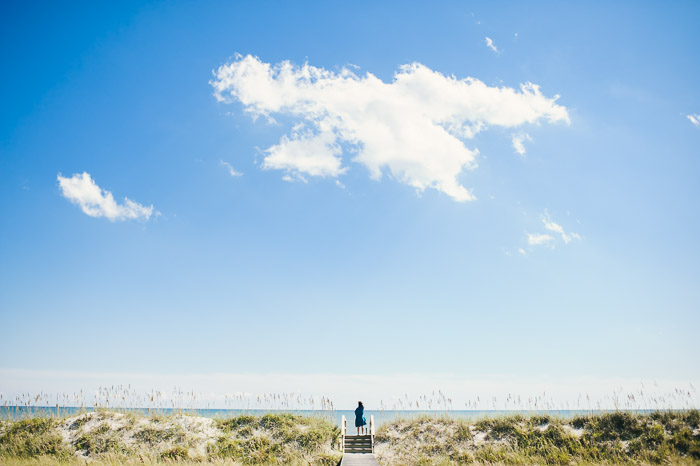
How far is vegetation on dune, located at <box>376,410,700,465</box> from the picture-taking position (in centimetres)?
1915

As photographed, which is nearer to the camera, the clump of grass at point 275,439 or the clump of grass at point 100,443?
the clump of grass at point 275,439

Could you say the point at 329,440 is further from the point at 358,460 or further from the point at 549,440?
the point at 549,440

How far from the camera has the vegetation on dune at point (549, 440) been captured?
1915 cm

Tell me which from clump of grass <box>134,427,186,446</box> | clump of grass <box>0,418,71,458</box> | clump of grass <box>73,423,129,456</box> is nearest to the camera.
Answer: clump of grass <box>0,418,71,458</box>

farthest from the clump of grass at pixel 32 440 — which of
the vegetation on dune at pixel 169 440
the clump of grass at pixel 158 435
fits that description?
the clump of grass at pixel 158 435

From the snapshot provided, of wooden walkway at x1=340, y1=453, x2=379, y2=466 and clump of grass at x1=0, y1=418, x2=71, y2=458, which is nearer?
wooden walkway at x1=340, y1=453, x2=379, y2=466

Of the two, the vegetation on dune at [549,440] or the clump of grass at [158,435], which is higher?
the clump of grass at [158,435]

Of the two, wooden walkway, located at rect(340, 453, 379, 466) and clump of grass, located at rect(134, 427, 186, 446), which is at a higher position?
clump of grass, located at rect(134, 427, 186, 446)

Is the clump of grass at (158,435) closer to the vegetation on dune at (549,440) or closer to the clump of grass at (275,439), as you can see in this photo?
the clump of grass at (275,439)

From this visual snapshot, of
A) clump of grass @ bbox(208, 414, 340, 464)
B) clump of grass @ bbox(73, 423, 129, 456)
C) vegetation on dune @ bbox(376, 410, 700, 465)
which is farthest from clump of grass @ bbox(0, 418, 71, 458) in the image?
vegetation on dune @ bbox(376, 410, 700, 465)

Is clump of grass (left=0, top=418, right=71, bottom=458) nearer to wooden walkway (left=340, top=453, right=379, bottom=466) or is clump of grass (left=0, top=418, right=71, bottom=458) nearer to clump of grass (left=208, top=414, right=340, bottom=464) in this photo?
clump of grass (left=208, top=414, right=340, bottom=464)

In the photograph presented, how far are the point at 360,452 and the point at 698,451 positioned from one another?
608 inches

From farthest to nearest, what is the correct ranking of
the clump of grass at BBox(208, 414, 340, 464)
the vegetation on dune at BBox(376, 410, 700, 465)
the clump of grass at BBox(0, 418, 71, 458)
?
the clump of grass at BBox(0, 418, 71, 458) → the clump of grass at BBox(208, 414, 340, 464) → the vegetation on dune at BBox(376, 410, 700, 465)

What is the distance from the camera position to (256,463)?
2052 centimetres
